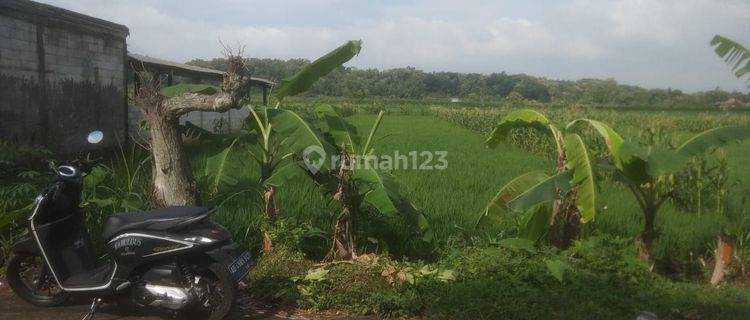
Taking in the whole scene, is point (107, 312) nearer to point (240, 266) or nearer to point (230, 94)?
point (240, 266)

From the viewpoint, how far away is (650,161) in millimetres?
5223

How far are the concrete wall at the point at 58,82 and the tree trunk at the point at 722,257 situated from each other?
9.27 meters

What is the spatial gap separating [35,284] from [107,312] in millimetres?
646

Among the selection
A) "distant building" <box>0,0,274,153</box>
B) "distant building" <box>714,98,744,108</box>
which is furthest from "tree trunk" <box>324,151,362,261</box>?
"distant building" <box>0,0,274,153</box>

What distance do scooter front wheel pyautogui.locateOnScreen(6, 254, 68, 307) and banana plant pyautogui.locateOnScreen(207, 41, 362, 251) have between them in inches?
62.7

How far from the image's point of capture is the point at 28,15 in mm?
10102

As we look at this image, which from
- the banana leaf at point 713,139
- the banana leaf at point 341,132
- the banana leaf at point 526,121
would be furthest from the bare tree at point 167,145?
the banana leaf at point 713,139

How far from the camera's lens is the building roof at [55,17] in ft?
31.9

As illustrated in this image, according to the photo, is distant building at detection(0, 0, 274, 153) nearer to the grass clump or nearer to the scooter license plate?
the grass clump

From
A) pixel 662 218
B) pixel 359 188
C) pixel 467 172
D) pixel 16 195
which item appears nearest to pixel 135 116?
pixel 467 172

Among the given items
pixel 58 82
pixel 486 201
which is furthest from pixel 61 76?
pixel 486 201

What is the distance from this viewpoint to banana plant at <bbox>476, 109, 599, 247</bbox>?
5.32 m

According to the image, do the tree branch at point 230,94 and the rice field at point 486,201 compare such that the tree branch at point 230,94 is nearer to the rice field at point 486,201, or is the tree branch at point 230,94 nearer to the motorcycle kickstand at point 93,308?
the rice field at point 486,201

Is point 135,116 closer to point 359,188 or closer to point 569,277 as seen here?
point 359,188
